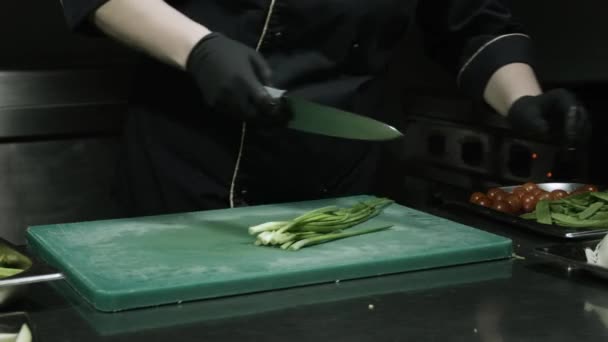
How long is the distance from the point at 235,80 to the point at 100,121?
1134 millimetres

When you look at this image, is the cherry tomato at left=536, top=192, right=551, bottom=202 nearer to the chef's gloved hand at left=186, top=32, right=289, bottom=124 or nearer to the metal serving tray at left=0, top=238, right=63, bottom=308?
the chef's gloved hand at left=186, top=32, right=289, bottom=124

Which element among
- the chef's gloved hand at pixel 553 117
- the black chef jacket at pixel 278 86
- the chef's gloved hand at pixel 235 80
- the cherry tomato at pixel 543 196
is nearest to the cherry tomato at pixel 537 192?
the cherry tomato at pixel 543 196

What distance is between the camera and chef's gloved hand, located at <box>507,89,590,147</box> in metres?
1.55

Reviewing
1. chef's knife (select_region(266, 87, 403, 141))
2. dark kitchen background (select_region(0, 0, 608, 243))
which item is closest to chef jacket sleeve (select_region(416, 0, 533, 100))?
chef's knife (select_region(266, 87, 403, 141))

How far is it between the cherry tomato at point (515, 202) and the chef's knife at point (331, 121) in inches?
16.0

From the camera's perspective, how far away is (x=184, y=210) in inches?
69.3

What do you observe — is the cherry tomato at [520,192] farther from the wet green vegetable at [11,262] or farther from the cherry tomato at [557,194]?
the wet green vegetable at [11,262]

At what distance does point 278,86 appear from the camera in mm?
1703

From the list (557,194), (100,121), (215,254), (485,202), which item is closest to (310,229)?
(215,254)

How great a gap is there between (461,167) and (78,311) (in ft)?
5.59

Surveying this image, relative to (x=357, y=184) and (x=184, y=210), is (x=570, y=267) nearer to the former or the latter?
(x=357, y=184)

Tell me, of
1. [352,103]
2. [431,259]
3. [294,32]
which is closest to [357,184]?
[352,103]

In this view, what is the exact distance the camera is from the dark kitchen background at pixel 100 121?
2.36 meters

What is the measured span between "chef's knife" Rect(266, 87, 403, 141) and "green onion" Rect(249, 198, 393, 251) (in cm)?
12
